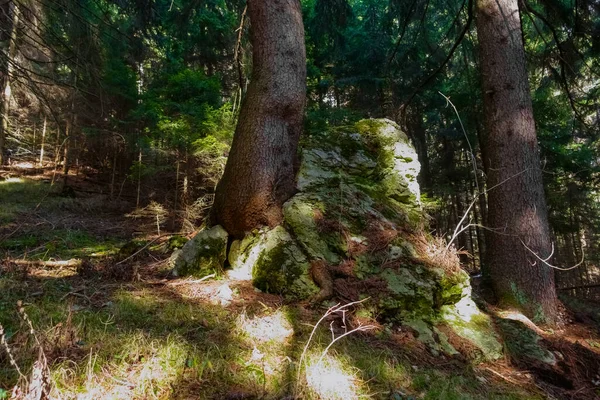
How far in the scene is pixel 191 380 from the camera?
2.19m

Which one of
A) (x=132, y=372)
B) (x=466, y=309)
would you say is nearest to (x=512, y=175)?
(x=466, y=309)

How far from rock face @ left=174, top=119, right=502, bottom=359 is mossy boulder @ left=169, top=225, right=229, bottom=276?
0.01m

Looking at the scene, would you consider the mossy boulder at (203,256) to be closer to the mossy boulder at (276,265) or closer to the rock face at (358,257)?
the rock face at (358,257)

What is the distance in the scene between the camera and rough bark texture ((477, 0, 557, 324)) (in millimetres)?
4734

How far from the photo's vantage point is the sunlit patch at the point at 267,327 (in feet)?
9.08

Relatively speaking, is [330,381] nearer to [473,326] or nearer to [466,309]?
[473,326]

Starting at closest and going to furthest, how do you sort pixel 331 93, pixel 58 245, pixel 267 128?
pixel 267 128 < pixel 58 245 < pixel 331 93

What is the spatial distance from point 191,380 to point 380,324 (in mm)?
1828

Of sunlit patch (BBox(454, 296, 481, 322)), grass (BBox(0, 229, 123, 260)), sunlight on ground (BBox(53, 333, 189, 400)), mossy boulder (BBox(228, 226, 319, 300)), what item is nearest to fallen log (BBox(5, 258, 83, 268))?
grass (BBox(0, 229, 123, 260))

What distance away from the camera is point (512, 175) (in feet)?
16.3

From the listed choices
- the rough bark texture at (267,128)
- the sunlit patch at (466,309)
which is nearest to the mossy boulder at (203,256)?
the rough bark texture at (267,128)

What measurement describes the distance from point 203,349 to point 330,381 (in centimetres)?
90

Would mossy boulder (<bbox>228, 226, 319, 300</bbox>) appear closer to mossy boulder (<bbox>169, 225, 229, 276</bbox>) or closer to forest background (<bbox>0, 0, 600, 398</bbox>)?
mossy boulder (<bbox>169, 225, 229, 276</bbox>)

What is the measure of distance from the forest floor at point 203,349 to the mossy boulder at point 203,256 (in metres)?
0.19
